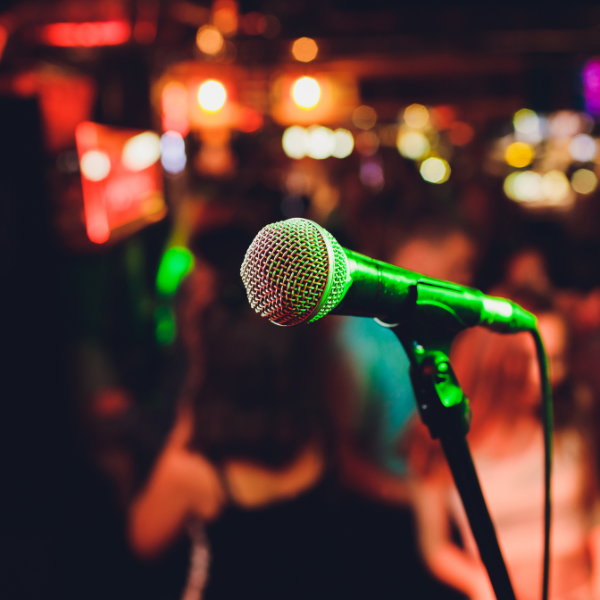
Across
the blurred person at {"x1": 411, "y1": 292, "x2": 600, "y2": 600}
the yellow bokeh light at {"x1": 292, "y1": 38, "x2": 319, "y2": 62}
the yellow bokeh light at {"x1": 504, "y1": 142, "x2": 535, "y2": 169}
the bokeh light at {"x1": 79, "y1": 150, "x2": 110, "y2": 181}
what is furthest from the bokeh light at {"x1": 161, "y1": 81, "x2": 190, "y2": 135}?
the yellow bokeh light at {"x1": 504, "y1": 142, "x2": 535, "y2": 169}

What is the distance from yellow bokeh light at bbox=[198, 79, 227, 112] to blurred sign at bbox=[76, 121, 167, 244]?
55.3 inches

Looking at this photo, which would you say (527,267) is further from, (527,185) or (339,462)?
(527,185)

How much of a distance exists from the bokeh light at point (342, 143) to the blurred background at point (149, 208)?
441cm

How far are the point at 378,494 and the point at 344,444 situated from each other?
0.85 ft

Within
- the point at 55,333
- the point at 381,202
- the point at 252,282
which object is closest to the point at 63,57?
the point at 55,333

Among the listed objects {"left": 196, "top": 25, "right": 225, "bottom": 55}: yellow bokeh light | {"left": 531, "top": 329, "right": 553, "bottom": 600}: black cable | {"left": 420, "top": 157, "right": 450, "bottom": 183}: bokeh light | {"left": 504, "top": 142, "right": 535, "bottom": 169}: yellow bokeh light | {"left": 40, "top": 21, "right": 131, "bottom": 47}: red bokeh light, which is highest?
{"left": 196, "top": 25, "right": 225, "bottom": 55}: yellow bokeh light

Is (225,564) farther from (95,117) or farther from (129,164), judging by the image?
(129,164)

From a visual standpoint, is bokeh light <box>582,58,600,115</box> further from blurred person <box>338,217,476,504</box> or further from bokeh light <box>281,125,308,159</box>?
blurred person <box>338,217,476,504</box>

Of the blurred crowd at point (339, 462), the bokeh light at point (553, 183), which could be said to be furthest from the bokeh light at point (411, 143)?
the blurred crowd at point (339, 462)

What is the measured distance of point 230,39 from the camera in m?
6.41

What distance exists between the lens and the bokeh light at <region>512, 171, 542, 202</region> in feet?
53.6

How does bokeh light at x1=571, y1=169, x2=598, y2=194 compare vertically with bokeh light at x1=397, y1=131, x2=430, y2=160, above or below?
below

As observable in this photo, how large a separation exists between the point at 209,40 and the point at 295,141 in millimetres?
6126

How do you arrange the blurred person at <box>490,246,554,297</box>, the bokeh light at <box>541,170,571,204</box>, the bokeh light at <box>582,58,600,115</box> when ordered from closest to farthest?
the blurred person at <box>490,246,554,297</box> → the bokeh light at <box>582,58,600,115</box> → the bokeh light at <box>541,170,571,204</box>
